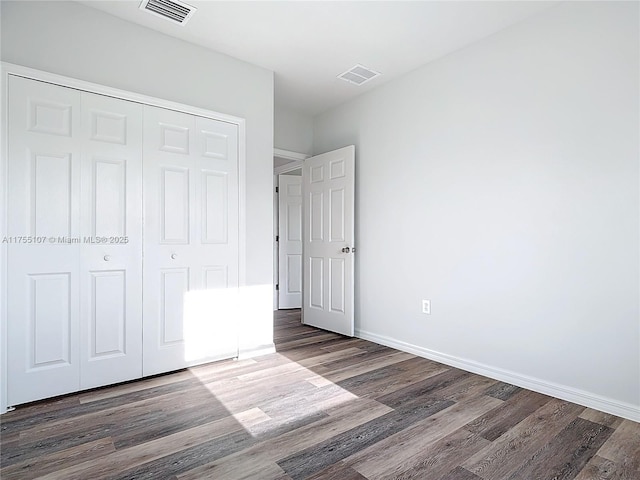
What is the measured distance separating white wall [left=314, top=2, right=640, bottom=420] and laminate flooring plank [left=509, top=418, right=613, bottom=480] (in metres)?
0.35

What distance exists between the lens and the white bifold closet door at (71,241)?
2.28 m

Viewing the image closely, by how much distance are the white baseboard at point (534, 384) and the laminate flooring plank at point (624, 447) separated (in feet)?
0.36

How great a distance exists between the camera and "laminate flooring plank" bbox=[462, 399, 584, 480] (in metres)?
1.71

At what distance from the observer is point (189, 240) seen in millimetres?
2959

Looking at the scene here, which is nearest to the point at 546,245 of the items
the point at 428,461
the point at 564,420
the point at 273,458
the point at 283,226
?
the point at 564,420

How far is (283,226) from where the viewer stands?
589 centimetres

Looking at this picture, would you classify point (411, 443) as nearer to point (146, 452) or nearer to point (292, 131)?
point (146, 452)

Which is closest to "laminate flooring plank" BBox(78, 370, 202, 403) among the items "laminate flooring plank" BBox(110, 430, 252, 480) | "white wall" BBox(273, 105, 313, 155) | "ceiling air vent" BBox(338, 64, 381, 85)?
"laminate flooring plank" BBox(110, 430, 252, 480)

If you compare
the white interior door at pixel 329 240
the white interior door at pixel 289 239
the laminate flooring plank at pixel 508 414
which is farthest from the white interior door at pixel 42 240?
the white interior door at pixel 289 239

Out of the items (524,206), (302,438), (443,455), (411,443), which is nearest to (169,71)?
(302,438)

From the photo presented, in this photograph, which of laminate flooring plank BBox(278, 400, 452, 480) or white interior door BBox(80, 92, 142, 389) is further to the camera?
white interior door BBox(80, 92, 142, 389)

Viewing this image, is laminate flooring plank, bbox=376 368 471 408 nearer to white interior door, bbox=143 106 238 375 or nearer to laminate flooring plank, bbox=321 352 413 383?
laminate flooring plank, bbox=321 352 413 383

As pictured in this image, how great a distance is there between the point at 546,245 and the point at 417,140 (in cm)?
145

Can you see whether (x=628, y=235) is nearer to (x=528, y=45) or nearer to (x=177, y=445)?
(x=528, y=45)
